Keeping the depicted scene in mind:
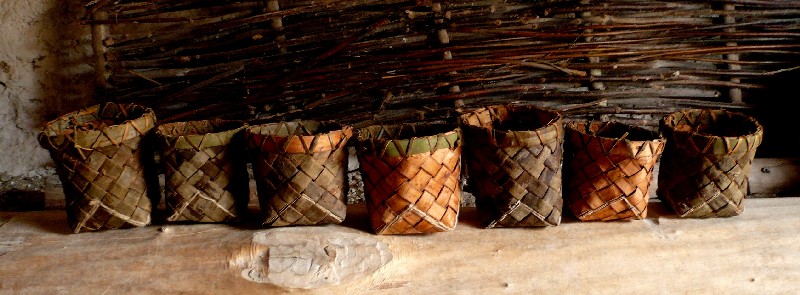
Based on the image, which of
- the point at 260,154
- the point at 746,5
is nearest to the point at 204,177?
the point at 260,154

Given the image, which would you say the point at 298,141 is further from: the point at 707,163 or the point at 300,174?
the point at 707,163

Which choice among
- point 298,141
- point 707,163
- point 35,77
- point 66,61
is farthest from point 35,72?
point 707,163

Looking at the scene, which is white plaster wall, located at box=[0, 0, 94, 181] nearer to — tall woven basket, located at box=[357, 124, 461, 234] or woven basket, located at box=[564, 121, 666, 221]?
tall woven basket, located at box=[357, 124, 461, 234]

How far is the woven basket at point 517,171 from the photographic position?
1381 mm

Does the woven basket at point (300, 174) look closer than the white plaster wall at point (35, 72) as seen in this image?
Yes

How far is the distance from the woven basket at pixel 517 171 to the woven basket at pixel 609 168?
0.20 feet

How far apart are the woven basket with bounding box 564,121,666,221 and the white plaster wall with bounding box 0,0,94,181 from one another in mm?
1723

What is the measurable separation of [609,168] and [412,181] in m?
A: 0.50

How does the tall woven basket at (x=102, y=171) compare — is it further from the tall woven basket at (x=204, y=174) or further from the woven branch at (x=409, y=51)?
the woven branch at (x=409, y=51)

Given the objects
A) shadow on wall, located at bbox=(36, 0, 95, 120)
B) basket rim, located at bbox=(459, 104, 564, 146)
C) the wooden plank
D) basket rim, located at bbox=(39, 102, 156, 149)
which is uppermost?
shadow on wall, located at bbox=(36, 0, 95, 120)

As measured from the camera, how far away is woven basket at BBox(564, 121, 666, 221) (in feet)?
4.56

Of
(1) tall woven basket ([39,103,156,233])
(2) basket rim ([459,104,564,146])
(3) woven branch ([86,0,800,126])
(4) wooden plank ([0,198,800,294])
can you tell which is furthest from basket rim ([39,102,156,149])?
(2) basket rim ([459,104,564,146])

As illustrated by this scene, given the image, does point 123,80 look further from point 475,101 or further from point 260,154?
point 475,101

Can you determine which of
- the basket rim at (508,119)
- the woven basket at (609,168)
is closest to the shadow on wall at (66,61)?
the basket rim at (508,119)
